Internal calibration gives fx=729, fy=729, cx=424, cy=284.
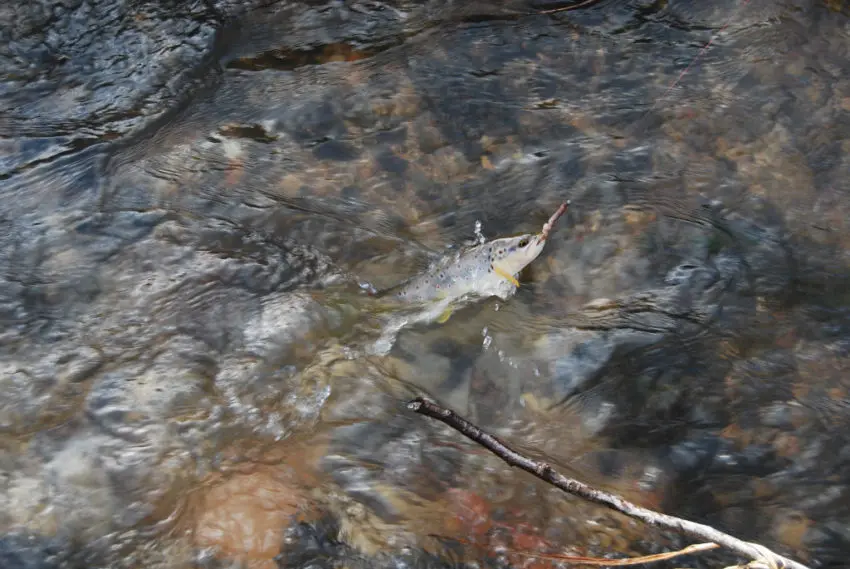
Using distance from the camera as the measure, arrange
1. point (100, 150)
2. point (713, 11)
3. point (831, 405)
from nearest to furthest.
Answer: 1. point (831, 405)
2. point (100, 150)
3. point (713, 11)

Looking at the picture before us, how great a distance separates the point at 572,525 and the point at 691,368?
3.69ft

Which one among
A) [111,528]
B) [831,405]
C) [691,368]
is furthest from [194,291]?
[831,405]

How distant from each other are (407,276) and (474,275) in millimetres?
388

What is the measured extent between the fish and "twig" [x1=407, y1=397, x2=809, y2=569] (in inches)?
72.1

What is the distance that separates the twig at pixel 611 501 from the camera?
7.14 ft

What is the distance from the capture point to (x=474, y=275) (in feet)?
13.7

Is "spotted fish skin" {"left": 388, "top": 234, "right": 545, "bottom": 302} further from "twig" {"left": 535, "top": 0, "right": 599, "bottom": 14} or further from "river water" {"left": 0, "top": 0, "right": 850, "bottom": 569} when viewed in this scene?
"twig" {"left": 535, "top": 0, "right": 599, "bottom": 14}

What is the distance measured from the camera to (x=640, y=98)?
16.2ft

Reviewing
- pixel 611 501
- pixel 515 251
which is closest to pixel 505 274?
pixel 515 251

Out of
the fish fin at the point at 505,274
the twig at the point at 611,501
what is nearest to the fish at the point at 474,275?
the fish fin at the point at 505,274

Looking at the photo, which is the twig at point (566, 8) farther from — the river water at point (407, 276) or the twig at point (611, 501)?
the twig at point (611, 501)

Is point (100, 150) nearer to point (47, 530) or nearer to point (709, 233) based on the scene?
point (47, 530)

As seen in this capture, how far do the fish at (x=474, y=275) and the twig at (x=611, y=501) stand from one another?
183 cm

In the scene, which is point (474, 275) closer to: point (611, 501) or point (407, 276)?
point (407, 276)
